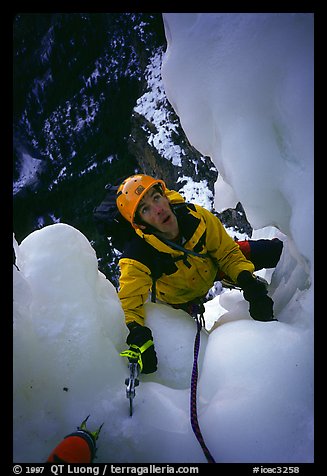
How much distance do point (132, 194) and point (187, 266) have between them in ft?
1.65

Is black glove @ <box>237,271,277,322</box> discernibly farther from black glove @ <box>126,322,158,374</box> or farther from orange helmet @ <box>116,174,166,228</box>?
orange helmet @ <box>116,174,166,228</box>

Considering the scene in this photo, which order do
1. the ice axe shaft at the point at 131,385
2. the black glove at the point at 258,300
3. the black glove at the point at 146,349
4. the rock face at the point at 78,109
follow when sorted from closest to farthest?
1. the ice axe shaft at the point at 131,385
2. the black glove at the point at 146,349
3. the black glove at the point at 258,300
4. the rock face at the point at 78,109

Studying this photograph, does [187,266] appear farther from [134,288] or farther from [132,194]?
[132,194]

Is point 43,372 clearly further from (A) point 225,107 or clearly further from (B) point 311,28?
(B) point 311,28

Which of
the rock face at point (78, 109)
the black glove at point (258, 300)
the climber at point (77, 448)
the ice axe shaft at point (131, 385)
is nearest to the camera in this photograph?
the climber at point (77, 448)

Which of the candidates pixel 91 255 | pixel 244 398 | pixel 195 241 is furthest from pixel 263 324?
pixel 91 255

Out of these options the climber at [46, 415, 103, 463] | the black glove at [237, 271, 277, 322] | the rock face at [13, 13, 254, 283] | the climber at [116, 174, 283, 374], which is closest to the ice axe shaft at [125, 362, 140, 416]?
the climber at [46, 415, 103, 463]

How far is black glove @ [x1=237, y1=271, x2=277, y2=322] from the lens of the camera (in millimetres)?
1910

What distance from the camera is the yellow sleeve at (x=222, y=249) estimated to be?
214 centimetres

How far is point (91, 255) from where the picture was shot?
187 centimetres

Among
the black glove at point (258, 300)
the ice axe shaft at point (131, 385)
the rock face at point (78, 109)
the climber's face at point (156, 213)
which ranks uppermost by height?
the rock face at point (78, 109)

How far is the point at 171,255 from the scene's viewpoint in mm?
2070

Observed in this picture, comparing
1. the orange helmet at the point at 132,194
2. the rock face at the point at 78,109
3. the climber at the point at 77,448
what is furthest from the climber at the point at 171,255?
the rock face at the point at 78,109

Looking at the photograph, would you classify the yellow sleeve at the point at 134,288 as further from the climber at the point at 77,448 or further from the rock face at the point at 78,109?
the rock face at the point at 78,109
